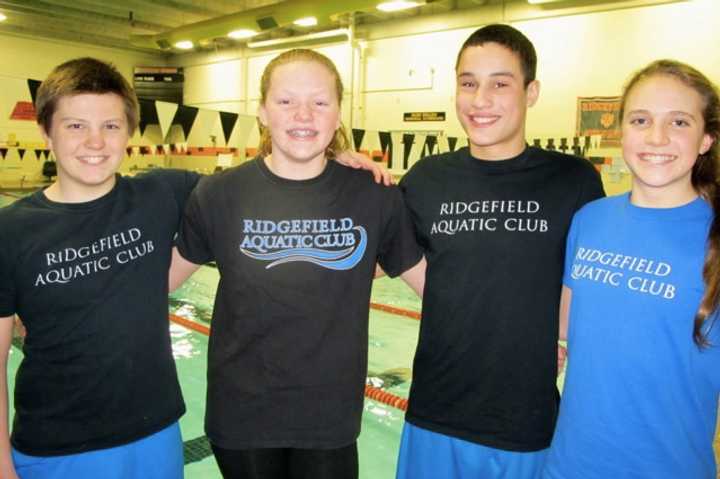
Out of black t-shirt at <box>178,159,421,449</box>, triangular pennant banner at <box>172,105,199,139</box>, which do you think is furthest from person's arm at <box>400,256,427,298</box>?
triangular pennant banner at <box>172,105,199,139</box>

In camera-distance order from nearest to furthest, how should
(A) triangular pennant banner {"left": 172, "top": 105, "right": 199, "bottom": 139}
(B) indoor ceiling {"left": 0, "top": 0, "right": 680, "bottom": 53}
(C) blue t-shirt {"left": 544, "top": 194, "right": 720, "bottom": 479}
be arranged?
(C) blue t-shirt {"left": 544, "top": 194, "right": 720, "bottom": 479} → (A) triangular pennant banner {"left": 172, "top": 105, "right": 199, "bottom": 139} → (B) indoor ceiling {"left": 0, "top": 0, "right": 680, "bottom": 53}

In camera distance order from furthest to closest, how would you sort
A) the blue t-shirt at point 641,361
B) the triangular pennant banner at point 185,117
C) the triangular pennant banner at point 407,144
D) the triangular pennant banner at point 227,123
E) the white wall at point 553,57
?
the triangular pennant banner at point 407,144 < the white wall at point 553,57 < the triangular pennant banner at point 227,123 < the triangular pennant banner at point 185,117 < the blue t-shirt at point 641,361

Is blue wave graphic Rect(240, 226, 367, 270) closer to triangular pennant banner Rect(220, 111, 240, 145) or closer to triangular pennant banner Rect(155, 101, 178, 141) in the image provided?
triangular pennant banner Rect(155, 101, 178, 141)

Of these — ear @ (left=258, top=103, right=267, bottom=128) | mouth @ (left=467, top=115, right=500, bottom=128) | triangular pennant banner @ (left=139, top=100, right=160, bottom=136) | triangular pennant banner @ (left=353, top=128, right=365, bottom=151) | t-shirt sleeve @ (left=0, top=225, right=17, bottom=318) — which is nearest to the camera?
t-shirt sleeve @ (left=0, top=225, right=17, bottom=318)

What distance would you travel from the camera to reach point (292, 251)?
5.23 ft

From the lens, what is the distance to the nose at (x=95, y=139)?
5.27ft

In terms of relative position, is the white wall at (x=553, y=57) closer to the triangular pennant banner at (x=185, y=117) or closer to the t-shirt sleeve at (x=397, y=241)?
the triangular pennant banner at (x=185, y=117)

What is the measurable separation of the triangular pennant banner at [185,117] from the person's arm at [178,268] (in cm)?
581

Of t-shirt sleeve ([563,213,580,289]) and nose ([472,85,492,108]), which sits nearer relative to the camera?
t-shirt sleeve ([563,213,580,289])

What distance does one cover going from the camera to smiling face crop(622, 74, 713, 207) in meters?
1.50

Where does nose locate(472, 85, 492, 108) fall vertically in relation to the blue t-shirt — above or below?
above

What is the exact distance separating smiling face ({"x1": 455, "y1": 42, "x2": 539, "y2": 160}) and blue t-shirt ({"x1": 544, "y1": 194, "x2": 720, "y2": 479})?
0.45 metres

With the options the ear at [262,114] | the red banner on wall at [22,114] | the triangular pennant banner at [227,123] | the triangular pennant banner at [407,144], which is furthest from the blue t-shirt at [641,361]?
the triangular pennant banner at [407,144]

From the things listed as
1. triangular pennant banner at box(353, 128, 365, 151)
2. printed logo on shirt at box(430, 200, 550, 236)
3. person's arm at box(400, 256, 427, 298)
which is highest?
triangular pennant banner at box(353, 128, 365, 151)
